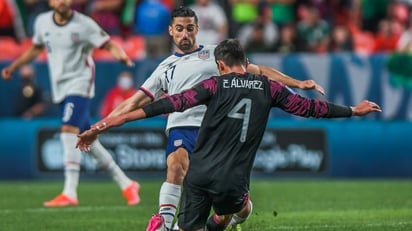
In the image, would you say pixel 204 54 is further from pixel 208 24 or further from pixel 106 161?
pixel 208 24

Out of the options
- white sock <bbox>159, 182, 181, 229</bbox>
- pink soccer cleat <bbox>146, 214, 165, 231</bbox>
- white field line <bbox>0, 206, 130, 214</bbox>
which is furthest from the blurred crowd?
pink soccer cleat <bbox>146, 214, 165, 231</bbox>

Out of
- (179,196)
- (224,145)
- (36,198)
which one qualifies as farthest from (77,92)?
(224,145)

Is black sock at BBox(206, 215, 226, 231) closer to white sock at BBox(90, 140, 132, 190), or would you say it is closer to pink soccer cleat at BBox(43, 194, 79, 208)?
white sock at BBox(90, 140, 132, 190)

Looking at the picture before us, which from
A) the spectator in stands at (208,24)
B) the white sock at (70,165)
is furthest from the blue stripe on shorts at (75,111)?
the spectator in stands at (208,24)

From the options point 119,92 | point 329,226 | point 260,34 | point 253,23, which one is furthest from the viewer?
point 253,23

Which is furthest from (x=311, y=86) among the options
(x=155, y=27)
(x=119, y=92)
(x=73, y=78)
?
(x=155, y=27)

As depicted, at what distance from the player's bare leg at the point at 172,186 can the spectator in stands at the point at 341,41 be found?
522 inches

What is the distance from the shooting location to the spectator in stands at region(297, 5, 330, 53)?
78.3ft

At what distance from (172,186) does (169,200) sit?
134 millimetres

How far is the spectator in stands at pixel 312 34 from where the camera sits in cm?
2388

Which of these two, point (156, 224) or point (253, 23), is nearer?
A: point (156, 224)

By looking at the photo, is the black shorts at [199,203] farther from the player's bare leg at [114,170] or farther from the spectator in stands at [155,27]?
the spectator in stands at [155,27]

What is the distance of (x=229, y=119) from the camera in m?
9.39

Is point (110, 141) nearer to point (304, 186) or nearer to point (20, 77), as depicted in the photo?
point (20, 77)
